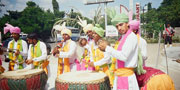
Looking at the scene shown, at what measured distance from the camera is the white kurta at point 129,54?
1.82 m

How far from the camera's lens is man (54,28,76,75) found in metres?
3.28

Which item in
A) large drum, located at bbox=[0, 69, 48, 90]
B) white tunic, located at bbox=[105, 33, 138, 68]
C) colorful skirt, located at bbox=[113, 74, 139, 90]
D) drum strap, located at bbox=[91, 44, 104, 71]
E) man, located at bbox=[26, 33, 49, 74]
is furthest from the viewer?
man, located at bbox=[26, 33, 49, 74]

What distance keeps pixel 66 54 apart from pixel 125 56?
167cm

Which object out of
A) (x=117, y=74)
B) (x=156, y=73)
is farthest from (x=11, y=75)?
(x=156, y=73)

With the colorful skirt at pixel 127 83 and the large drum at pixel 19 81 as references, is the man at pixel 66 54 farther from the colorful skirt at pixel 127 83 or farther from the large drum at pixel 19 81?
the colorful skirt at pixel 127 83

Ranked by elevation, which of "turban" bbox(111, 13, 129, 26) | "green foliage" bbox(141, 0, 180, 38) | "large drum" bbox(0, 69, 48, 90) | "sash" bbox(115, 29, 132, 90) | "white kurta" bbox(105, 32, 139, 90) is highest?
"green foliage" bbox(141, 0, 180, 38)

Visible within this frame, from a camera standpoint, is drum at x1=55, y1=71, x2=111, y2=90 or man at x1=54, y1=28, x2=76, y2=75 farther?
man at x1=54, y1=28, x2=76, y2=75

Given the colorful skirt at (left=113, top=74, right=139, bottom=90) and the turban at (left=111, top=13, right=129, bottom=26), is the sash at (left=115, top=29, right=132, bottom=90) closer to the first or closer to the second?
the colorful skirt at (left=113, top=74, right=139, bottom=90)

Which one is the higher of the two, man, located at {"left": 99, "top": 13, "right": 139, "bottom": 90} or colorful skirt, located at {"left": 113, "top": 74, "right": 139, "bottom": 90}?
man, located at {"left": 99, "top": 13, "right": 139, "bottom": 90}

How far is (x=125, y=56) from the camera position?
1819mm

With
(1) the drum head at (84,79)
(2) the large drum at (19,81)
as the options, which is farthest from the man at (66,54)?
(1) the drum head at (84,79)

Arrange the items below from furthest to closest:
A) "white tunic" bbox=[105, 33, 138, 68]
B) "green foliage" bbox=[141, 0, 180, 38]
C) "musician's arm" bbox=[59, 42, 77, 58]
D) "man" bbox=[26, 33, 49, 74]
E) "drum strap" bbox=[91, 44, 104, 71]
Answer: "green foliage" bbox=[141, 0, 180, 38], "man" bbox=[26, 33, 49, 74], "musician's arm" bbox=[59, 42, 77, 58], "drum strap" bbox=[91, 44, 104, 71], "white tunic" bbox=[105, 33, 138, 68]

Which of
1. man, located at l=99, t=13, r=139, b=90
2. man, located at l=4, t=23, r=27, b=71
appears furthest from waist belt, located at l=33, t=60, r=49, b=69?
man, located at l=99, t=13, r=139, b=90

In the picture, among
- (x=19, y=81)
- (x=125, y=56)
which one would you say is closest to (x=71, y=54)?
(x=19, y=81)
